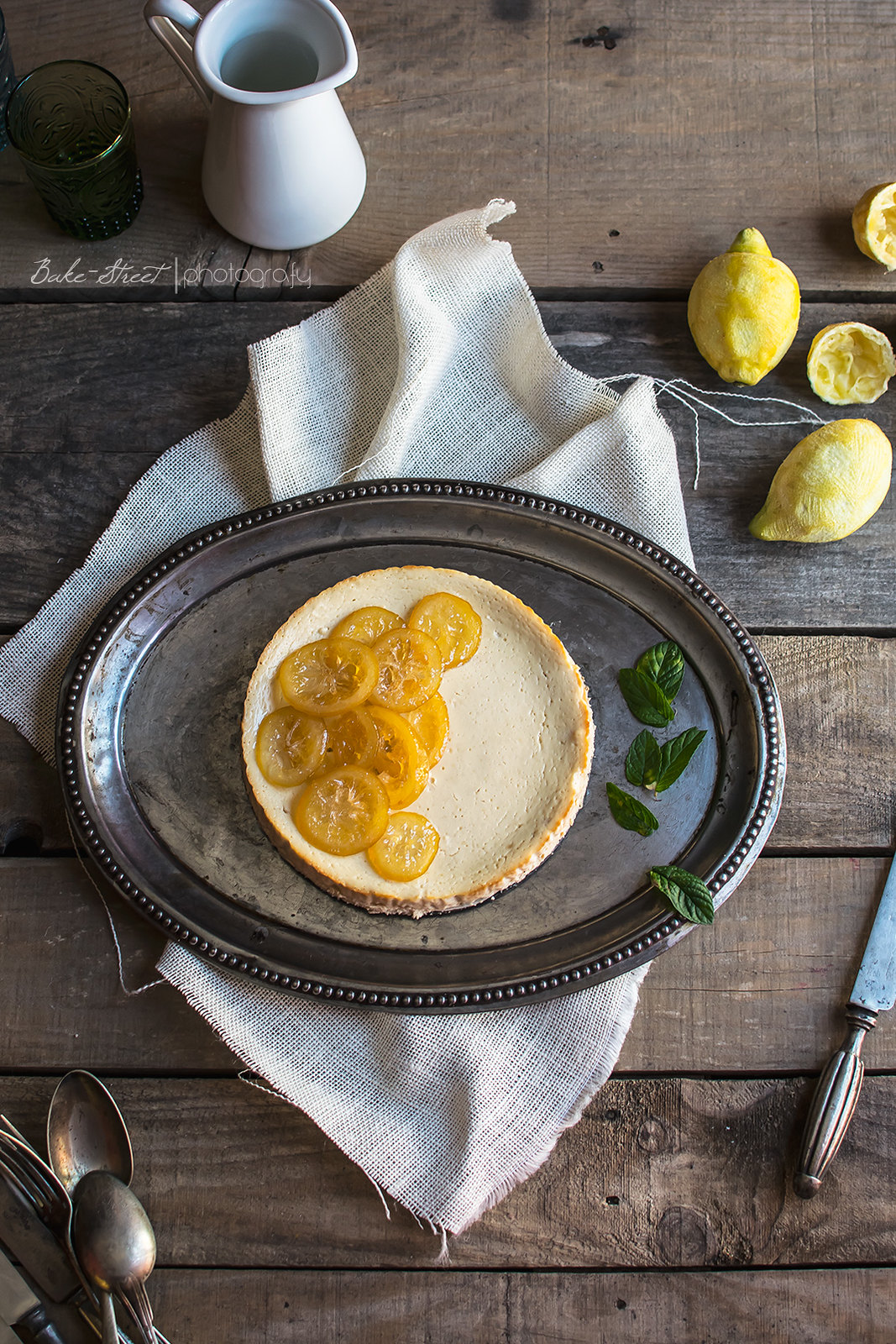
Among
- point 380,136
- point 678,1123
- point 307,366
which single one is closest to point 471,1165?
point 678,1123

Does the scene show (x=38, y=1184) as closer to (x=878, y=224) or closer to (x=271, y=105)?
(x=271, y=105)

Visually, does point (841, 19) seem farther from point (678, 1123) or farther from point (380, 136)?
point (678, 1123)

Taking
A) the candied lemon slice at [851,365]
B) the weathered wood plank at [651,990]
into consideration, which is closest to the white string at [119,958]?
the weathered wood plank at [651,990]

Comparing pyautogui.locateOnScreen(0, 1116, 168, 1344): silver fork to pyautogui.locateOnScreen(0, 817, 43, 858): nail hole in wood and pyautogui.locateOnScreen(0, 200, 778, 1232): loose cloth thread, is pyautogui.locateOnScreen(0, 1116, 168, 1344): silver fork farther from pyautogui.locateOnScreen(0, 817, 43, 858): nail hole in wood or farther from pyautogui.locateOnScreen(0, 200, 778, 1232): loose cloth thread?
pyautogui.locateOnScreen(0, 817, 43, 858): nail hole in wood

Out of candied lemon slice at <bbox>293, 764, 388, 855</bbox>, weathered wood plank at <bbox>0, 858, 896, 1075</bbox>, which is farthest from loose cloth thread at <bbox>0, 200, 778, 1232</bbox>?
candied lemon slice at <bbox>293, 764, 388, 855</bbox>

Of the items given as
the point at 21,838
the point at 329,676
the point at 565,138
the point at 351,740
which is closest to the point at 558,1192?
the point at 351,740
